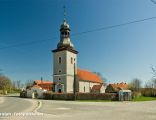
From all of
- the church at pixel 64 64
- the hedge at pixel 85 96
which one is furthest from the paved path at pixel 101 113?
the church at pixel 64 64

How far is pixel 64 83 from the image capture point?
172ft

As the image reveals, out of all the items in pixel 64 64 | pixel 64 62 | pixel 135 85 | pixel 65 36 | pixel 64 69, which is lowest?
pixel 135 85

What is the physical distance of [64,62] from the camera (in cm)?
5381

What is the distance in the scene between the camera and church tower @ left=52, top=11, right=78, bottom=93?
52.7 metres

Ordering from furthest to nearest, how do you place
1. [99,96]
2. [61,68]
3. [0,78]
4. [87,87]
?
[0,78] < [87,87] < [61,68] < [99,96]

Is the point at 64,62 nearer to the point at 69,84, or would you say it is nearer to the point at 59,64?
the point at 59,64

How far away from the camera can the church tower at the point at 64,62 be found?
173ft

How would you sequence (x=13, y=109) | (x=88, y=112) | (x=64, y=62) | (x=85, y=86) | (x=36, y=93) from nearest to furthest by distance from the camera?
(x=88, y=112) < (x=13, y=109) < (x=36, y=93) < (x=64, y=62) < (x=85, y=86)

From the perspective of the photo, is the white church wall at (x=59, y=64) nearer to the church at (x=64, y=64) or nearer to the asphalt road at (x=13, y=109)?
the church at (x=64, y=64)

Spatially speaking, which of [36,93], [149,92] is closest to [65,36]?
[36,93]

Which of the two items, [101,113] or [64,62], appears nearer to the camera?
[101,113]

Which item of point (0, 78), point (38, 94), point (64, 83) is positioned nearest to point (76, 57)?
point (64, 83)

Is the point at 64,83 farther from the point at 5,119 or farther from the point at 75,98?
the point at 5,119

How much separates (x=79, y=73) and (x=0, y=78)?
39.2 meters
